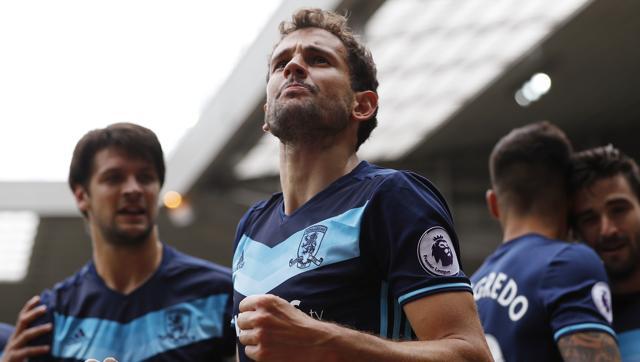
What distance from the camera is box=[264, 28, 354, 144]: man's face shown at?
3.00 m

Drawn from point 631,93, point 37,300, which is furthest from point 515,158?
point 631,93

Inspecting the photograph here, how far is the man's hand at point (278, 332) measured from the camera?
216 cm

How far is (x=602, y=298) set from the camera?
130 inches

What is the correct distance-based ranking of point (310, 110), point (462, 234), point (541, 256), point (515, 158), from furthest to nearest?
point (462, 234)
point (515, 158)
point (541, 256)
point (310, 110)

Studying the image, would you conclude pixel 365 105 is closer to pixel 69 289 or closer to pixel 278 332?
pixel 278 332

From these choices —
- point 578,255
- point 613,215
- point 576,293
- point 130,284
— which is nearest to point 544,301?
point 576,293

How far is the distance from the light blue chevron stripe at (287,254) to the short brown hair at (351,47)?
57 cm

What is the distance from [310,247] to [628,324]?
1.72 metres

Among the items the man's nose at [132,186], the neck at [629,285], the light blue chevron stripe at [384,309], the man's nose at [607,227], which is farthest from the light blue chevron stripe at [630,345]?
the man's nose at [132,186]

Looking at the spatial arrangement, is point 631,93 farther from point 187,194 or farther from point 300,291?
point 300,291

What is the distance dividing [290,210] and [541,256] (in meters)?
1.12

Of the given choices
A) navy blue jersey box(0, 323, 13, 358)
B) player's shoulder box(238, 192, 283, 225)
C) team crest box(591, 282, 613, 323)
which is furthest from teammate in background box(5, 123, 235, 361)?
team crest box(591, 282, 613, 323)

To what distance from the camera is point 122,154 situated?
4391mm

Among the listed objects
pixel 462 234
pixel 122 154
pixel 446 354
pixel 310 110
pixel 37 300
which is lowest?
pixel 446 354
